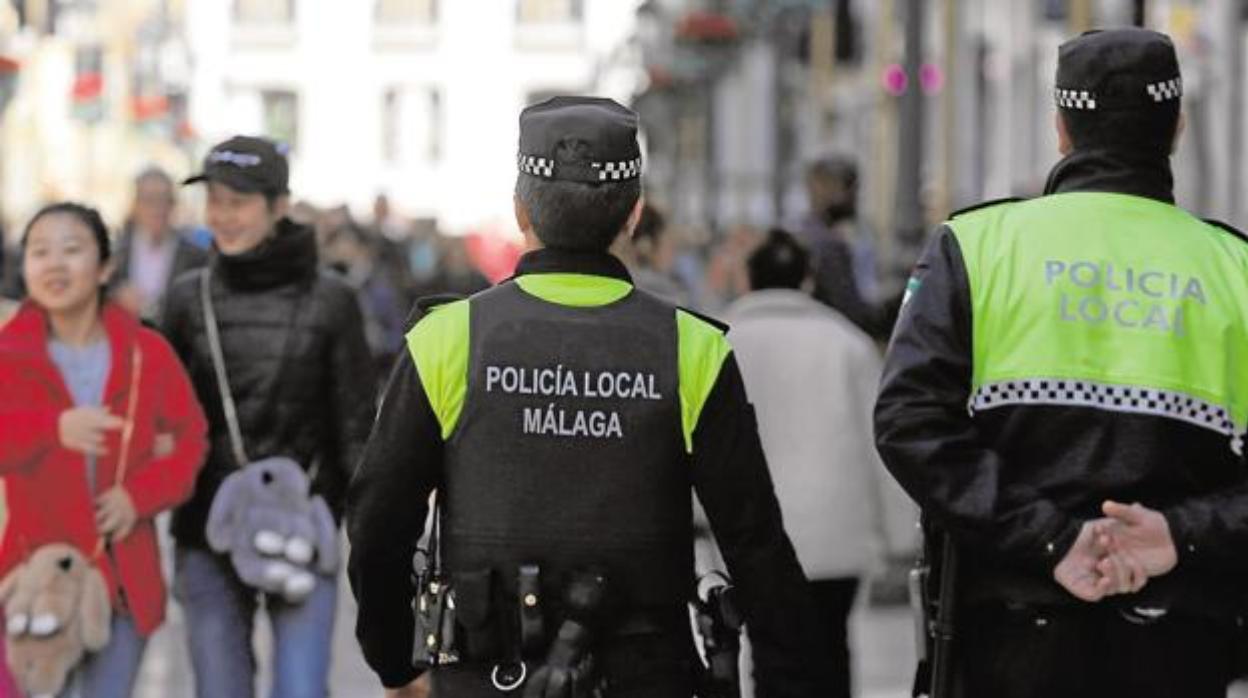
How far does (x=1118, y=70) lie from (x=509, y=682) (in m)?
1.54

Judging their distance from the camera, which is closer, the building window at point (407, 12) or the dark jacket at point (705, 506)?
the dark jacket at point (705, 506)

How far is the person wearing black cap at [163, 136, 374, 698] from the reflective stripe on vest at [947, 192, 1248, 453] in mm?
3118

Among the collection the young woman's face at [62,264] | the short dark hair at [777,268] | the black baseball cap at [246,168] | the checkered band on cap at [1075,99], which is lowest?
the short dark hair at [777,268]

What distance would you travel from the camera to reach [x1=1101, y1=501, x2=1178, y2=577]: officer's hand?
579cm

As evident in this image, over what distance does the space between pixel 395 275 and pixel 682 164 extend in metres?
35.6

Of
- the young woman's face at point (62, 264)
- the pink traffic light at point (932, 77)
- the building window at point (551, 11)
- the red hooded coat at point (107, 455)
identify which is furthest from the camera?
the building window at point (551, 11)

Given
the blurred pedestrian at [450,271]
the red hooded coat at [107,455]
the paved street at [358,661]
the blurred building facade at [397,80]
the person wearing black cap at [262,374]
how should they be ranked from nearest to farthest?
1. the red hooded coat at [107,455]
2. the person wearing black cap at [262,374]
3. the paved street at [358,661]
4. the blurred pedestrian at [450,271]
5. the blurred building facade at [397,80]

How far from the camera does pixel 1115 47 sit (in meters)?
6.03

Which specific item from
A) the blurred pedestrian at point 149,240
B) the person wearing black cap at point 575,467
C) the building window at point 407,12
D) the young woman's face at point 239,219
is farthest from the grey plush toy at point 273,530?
the building window at point 407,12

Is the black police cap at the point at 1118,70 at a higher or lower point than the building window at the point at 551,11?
lower

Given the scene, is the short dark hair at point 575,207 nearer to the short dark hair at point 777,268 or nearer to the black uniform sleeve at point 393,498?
the black uniform sleeve at point 393,498

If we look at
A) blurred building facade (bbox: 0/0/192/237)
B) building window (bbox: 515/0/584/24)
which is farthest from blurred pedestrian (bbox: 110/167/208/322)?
building window (bbox: 515/0/584/24)

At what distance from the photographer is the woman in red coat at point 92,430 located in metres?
8.12

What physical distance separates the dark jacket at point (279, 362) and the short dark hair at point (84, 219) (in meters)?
0.47
